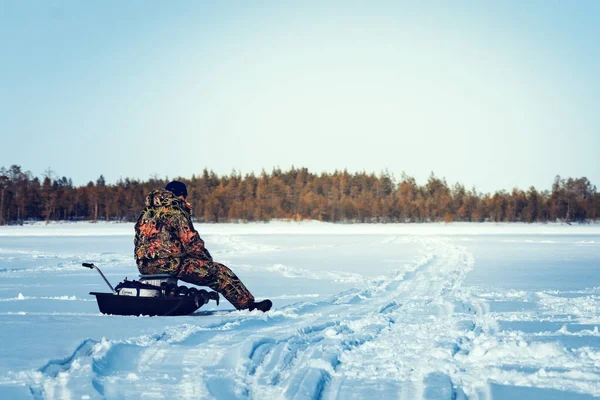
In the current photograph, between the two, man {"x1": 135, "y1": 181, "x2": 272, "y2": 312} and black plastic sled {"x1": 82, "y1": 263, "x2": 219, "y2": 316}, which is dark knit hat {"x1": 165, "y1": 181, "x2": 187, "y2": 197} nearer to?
man {"x1": 135, "y1": 181, "x2": 272, "y2": 312}

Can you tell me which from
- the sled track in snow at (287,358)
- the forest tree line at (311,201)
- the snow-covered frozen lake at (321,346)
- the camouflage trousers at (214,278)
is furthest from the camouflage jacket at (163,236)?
the forest tree line at (311,201)

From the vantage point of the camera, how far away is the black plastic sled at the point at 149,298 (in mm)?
7391

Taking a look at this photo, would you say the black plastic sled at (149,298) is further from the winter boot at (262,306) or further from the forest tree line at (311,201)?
the forest tree line at (311,201)

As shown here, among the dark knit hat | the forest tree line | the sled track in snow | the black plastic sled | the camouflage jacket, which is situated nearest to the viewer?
the sled track in snow

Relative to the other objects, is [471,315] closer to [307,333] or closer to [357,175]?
[307,333]

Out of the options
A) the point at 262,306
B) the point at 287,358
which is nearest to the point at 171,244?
the point at 262,306

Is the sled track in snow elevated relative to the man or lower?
lower

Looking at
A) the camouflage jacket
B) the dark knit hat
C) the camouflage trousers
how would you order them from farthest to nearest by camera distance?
the dark knit hat < the camouflage trousers < the camouflage jacket

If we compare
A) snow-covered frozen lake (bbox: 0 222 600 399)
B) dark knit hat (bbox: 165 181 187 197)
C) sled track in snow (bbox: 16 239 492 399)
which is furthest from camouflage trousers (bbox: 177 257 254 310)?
dark knit hat (bbox: 165 181 187 197)

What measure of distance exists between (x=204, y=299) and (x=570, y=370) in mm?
4299

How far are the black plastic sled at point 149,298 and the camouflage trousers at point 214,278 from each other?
0.60 feet

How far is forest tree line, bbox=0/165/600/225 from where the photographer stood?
130m

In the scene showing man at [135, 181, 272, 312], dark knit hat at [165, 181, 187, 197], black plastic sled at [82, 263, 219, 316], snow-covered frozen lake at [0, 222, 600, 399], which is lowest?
snow-covered frozen lake at [0, 222, 600, 399]

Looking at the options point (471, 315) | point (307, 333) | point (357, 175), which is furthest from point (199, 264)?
point (357, 175)
